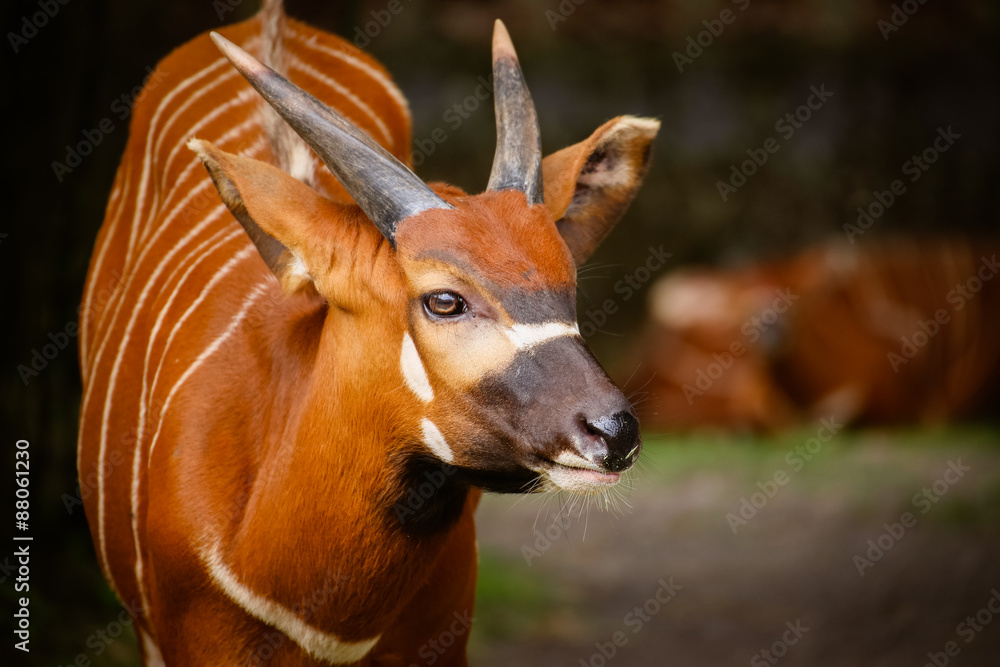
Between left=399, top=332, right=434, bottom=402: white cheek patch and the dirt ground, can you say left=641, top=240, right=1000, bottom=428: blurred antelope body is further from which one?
left=399, top=332, right=434, bottom=402: white cheek patch

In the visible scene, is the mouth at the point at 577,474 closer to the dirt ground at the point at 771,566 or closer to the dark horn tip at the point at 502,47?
the dark horn tip at the point at 502,47

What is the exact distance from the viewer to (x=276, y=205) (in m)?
2.62

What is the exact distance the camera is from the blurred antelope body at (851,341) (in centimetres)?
805

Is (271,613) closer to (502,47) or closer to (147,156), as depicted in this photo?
(502,47)

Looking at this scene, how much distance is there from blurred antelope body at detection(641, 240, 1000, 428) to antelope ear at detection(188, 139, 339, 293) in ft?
19.4

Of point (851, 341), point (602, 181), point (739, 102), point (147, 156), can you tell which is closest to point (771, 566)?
point (851, 341)

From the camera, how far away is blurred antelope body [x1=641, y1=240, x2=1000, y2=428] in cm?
805

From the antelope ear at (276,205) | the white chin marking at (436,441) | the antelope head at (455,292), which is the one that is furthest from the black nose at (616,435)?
the antelope ear at (276,205)

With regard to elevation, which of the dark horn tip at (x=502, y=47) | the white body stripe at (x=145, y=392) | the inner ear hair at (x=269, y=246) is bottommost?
the white body stripe at (x=145, y=392)

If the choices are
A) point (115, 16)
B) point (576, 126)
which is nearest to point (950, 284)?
point (576, 126)

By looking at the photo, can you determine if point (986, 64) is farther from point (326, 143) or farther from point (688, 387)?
point (326, 143)

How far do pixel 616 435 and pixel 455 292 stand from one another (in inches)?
20.3

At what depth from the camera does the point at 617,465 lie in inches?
91.6

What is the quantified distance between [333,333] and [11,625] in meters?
2.53
